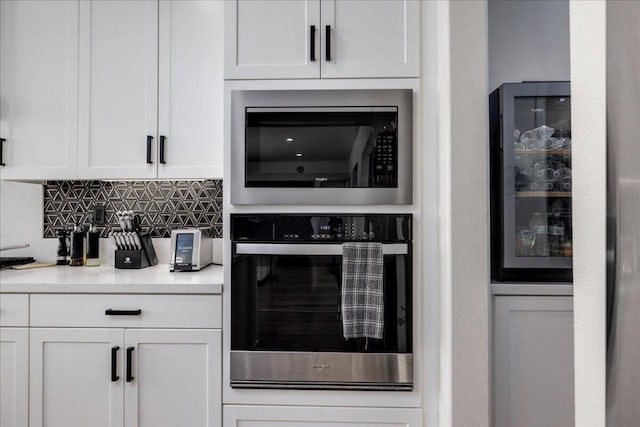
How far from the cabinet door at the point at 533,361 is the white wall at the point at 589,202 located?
118cm

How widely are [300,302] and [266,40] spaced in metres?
1.05

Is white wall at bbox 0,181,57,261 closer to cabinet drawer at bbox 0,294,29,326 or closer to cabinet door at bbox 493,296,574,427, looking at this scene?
cabinet drawer at bbox 0,294,29,326

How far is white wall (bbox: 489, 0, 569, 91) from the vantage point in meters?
2.03

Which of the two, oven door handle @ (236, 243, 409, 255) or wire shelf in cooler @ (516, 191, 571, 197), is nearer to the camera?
oven door handle @ (236, 243, 409, 255)

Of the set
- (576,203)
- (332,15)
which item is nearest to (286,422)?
(576,203)

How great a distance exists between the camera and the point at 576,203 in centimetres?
57

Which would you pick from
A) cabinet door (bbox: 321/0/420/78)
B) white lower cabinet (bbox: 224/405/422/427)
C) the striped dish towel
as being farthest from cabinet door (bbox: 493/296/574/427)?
cabinet door (bbox: 321/0/420/78)

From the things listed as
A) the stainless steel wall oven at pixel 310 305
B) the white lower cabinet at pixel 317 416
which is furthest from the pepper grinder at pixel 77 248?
the white lower cabinet at pixel 317 416

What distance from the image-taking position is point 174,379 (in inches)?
65.2

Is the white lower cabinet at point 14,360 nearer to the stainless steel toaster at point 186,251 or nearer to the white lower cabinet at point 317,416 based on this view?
the stainless steel toaster at point 186,251

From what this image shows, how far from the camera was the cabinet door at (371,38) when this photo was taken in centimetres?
165

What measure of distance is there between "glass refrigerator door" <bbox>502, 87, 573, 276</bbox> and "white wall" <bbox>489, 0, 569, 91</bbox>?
0.35 metres

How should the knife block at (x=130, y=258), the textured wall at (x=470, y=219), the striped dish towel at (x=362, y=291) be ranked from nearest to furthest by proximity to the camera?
the textured wall at (x=470, y=219), the striped dish towel at (x=362, y=291), the knife block at (x=130, y=258)

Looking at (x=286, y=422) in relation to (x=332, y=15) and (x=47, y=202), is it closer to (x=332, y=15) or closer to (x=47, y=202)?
(x=332, y=15)
